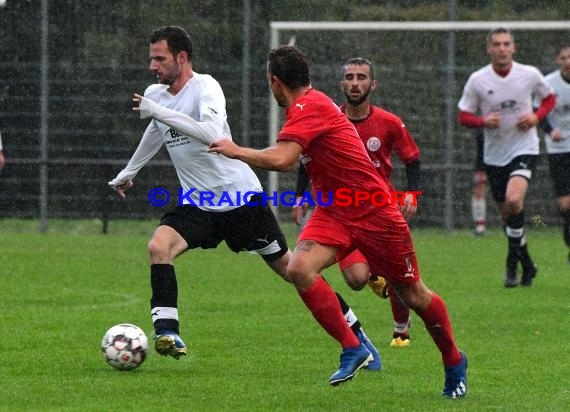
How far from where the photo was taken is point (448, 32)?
20.2m

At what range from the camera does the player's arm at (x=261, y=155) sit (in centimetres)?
689

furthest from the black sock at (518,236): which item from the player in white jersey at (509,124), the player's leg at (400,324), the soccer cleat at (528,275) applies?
the player's leg at (400,324)

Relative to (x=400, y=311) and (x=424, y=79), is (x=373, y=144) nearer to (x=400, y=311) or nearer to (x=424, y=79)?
(x=400, y=311)

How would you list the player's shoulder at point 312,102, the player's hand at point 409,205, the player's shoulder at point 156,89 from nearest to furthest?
1. the player's shoulder at point 312,102
2. the player's shoulder at point 156,89
3. the player's hand at point 409,205

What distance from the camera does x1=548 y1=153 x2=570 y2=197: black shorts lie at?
49.0 feet

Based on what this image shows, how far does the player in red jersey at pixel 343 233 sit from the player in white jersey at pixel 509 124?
5799 mm

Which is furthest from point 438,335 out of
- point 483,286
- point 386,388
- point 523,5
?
point 523,5

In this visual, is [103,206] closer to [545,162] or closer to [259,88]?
[259,88]

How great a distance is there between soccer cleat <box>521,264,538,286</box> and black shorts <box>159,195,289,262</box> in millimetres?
4929

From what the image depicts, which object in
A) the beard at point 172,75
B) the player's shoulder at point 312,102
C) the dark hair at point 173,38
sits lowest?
the player's shoulder at point 312,102

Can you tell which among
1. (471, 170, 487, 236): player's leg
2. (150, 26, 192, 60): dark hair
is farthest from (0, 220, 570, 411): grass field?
(471, 170, 487, 236): player's leg

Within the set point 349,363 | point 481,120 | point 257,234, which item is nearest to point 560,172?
point 481,120

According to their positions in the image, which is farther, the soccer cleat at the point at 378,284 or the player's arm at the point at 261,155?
the soccer cleat at the point at 378,284

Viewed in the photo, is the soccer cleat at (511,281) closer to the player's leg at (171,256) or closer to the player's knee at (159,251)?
the player's leg at (171,256)
